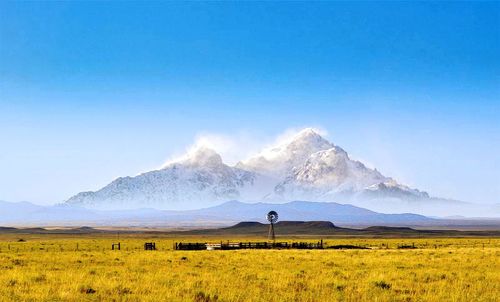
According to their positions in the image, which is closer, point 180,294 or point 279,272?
point 180,294

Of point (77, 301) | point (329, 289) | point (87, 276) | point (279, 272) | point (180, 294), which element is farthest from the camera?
point (279, 272)

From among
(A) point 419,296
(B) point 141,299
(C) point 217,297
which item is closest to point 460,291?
(A) point 419,296

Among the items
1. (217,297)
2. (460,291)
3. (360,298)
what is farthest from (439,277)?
(217,297)

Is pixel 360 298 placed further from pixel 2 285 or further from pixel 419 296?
pixel 2 285

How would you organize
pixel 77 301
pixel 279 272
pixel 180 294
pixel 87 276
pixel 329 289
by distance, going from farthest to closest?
pixel 279 272
pixel 87 276
pixel 329 289
pixel 180 294
pixel 77 301

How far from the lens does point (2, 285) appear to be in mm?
30422

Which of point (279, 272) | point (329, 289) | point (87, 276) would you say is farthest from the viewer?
point (279, 272)

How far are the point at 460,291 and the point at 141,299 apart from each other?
13025 millimetres

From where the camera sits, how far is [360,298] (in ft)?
86.8

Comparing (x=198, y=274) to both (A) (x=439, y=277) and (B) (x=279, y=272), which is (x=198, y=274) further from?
(A) (x=439, y=277)

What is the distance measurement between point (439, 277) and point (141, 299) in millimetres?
17513

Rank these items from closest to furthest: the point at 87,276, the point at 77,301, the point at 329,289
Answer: the point at 77,301
the point at 329,289
the point at 87,276

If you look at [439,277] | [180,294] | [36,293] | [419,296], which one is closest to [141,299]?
[180,294]

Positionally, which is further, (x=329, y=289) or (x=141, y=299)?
(x=329, y=289)
